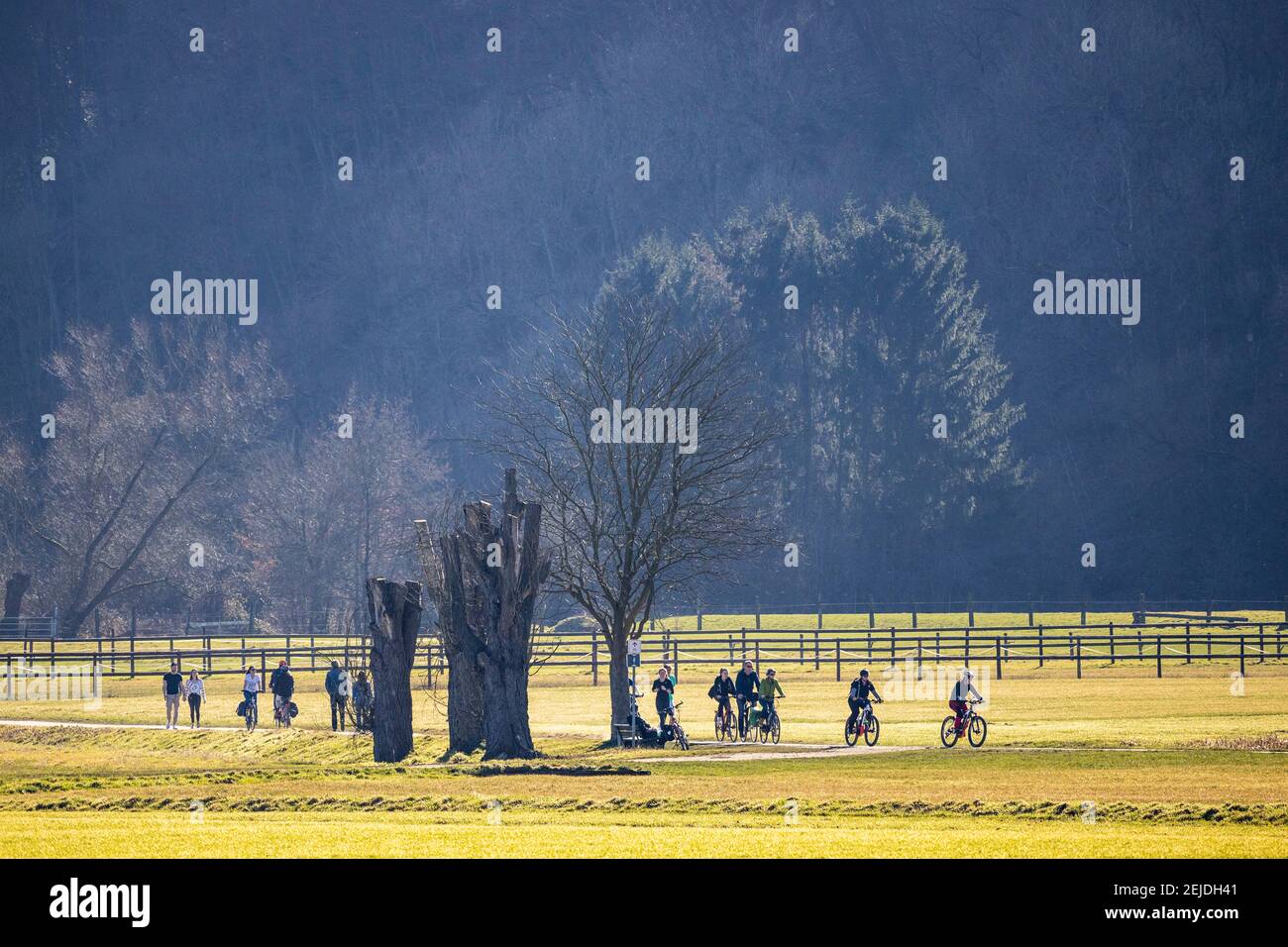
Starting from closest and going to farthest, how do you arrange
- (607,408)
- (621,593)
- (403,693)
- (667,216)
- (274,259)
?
(403,693) < (621,593) < (607,408) < (667,216) < (274,259)

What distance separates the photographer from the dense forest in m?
94.5

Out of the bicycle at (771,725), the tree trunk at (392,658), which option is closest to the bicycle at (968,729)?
the bicycle at (771,725)

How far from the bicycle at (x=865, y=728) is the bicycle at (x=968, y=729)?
4.39 feet

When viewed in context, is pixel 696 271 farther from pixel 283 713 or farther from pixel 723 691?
pixel 723 691

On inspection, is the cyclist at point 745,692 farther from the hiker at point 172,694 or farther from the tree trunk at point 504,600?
the hiker at point 172,694

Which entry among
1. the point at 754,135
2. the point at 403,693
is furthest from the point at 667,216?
the point at 403,693

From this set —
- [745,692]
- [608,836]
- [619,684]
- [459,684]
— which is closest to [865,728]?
[745,692]

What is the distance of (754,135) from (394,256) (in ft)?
101

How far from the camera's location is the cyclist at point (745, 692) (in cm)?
3934

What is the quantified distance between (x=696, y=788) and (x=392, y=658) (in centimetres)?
1154

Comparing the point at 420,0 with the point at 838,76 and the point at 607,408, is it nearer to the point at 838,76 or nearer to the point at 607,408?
the point at 838,76

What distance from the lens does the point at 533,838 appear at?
21.1 meters

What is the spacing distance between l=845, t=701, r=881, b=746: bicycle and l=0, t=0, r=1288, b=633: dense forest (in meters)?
27.1

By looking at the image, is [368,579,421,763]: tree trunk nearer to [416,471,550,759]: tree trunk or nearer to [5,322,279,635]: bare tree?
[416,471,550,759]: tree trunk
